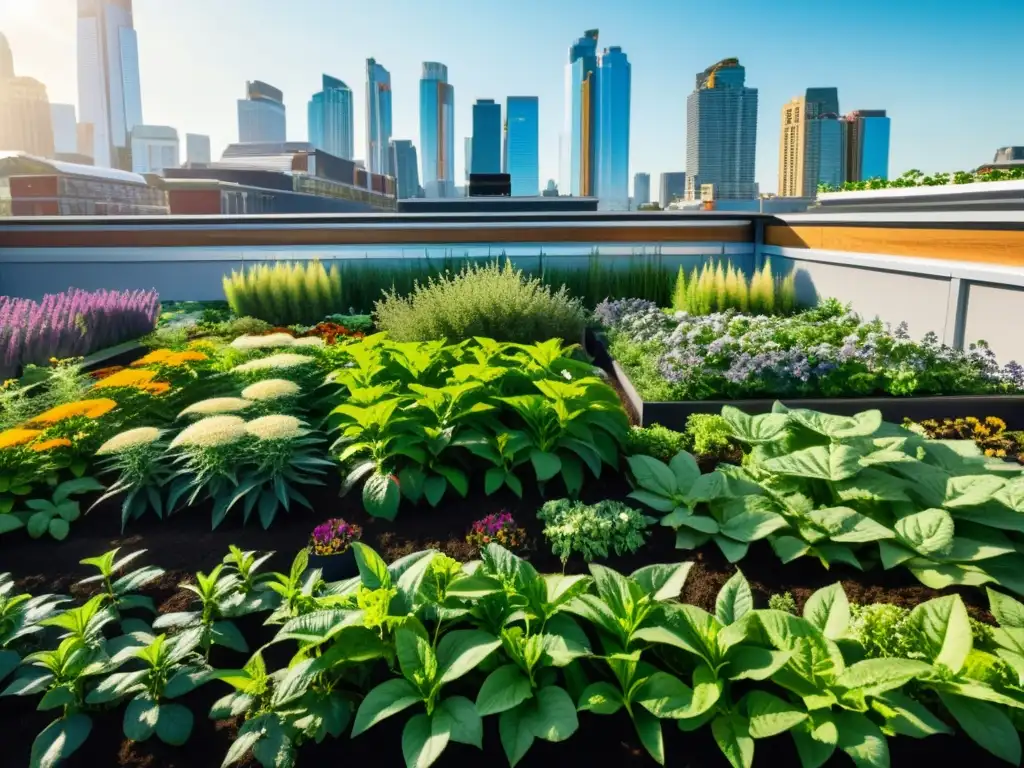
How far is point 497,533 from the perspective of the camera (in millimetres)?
2703

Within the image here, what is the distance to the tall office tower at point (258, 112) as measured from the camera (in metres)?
184

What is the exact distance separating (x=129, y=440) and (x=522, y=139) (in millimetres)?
154589

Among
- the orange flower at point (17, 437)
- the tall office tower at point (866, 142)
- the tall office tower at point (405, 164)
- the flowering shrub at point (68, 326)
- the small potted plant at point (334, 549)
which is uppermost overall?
the tall office tower at point (405, 164)

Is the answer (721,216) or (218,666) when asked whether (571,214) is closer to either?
(721,216)

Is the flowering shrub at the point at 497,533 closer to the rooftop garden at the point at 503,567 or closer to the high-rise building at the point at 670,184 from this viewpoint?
the rooftop garden at the point at 503,567

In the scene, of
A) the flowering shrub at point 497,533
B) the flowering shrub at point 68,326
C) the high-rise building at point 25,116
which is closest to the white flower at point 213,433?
the flowering shrub at point 497,533

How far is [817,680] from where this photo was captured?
1808 millimetres

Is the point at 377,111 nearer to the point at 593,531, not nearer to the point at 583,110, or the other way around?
the point at 583,110

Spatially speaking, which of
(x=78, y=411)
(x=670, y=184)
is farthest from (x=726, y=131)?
(x=78, y=411)

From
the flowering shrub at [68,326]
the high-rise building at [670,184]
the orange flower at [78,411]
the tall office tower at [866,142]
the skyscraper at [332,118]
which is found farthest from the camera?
the skyscraper at [332,118]

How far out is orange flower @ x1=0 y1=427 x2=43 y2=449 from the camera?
3.01m

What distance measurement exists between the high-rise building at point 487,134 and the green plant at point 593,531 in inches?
5281

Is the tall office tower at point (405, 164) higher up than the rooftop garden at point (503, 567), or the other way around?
the tall office tower at point (405, 164)

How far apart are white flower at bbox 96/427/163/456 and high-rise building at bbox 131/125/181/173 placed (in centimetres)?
19250
